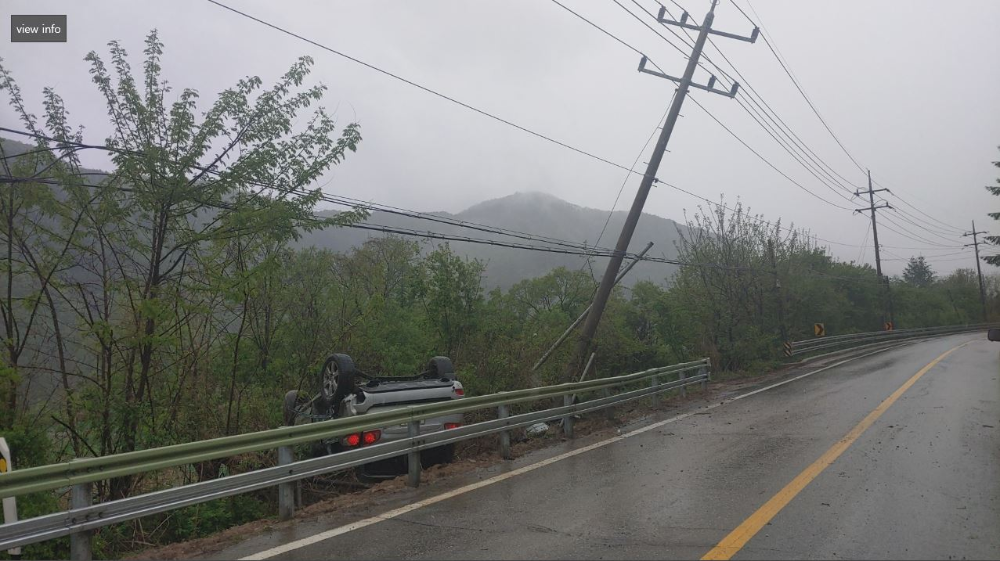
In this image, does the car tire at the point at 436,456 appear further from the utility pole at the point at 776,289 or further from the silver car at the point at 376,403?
the utility pole at the point at 776,289

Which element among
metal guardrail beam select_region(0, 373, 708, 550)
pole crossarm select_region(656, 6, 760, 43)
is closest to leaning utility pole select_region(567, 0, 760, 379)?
pole crossarm select_region(656, 6, 760, 43)

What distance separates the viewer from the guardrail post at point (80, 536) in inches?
170

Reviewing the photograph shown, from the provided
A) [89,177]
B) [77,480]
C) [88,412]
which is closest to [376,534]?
[77,480]

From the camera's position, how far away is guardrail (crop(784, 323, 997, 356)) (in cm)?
2670

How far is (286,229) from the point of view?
867cm

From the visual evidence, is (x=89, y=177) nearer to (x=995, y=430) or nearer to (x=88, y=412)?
(x=88, y=412)

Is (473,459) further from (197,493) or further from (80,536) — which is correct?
(80,536)

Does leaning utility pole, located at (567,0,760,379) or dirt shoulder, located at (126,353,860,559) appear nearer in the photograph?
dirt shoulder, located at (126,353,860,559)

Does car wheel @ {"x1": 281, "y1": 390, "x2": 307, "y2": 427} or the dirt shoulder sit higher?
car wheel @ {"x1": 281, "y1": 390, "x2": 307, "y2": 427}

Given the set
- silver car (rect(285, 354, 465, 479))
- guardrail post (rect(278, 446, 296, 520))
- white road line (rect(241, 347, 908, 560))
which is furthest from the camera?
silver car (rect(285, 354, 465, 479))

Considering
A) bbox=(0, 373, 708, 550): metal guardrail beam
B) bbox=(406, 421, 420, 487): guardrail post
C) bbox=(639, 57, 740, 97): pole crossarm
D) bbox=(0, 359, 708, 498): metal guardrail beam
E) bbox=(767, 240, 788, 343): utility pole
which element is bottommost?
bbox=(406, 421, 420, 487): guardrail post

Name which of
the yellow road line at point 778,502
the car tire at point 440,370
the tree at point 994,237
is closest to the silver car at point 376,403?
the car tire at point 440,370

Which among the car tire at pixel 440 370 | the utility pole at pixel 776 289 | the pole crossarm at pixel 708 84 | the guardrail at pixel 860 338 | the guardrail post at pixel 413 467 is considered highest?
the pole crossarm at pixel 708 84

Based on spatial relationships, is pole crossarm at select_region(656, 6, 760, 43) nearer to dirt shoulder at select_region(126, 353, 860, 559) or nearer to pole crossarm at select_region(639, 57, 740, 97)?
pole crossarm at select_region(639, 57, 740, 97)
